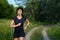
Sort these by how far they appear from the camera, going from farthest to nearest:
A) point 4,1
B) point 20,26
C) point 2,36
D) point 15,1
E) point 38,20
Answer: point 15,1 < point 38,20 < point 4,1 < point 2,36 < point 20,26

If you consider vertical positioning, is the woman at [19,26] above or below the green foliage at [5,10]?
above

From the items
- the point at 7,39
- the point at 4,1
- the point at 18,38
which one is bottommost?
the point at 4,1

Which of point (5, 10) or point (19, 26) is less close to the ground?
point (19, 26)

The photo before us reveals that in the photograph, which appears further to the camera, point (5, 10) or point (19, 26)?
point (5, 10)

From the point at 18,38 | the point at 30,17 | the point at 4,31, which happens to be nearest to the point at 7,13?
the point at 30,17

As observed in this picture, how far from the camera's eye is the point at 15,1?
252ft

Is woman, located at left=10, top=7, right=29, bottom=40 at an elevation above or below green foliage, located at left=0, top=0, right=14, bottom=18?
above

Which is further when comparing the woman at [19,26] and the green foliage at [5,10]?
the green foliage at [5,10]

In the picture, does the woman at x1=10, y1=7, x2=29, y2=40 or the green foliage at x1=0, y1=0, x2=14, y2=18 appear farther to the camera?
the green foliage at x1=0, y1=0, x2=14, y2=18

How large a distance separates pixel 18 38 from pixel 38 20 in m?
45.6

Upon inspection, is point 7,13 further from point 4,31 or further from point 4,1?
point 4,31

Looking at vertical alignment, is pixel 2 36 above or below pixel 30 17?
above

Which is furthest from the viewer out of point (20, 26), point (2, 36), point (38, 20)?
point (38, 20)

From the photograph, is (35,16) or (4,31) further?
(35,16)
